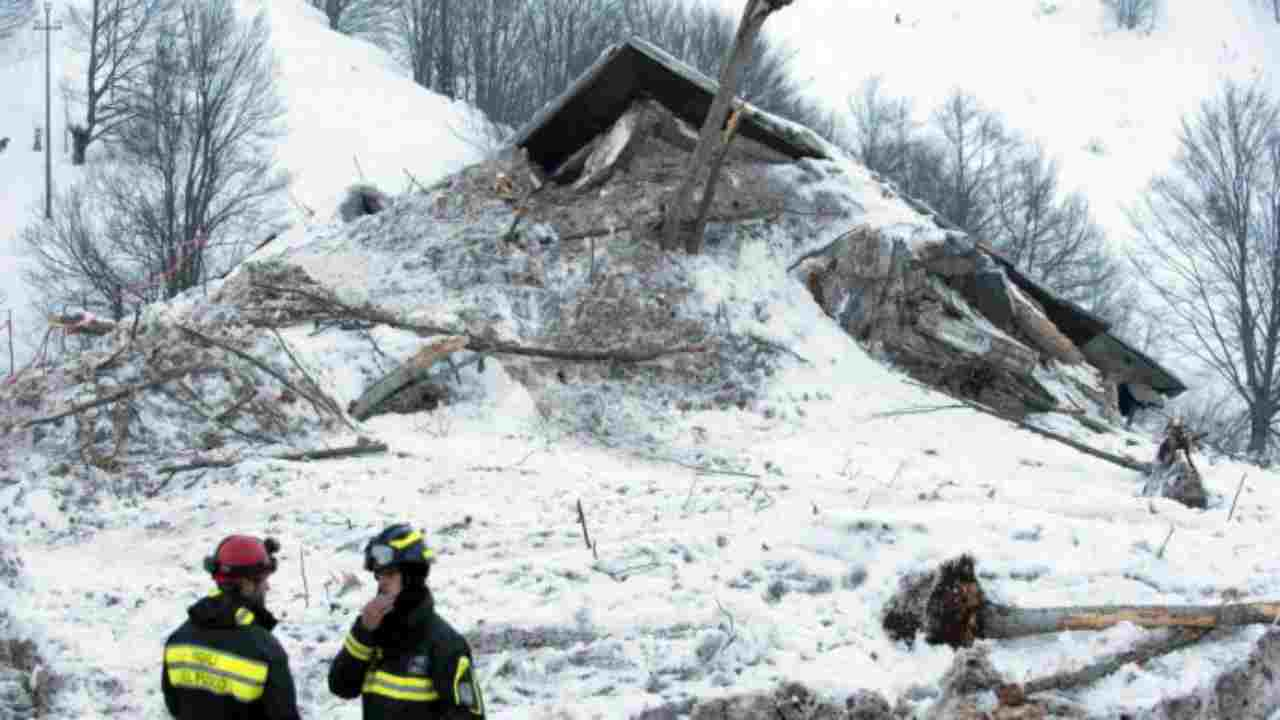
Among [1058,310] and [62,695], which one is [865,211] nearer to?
[1058,310]

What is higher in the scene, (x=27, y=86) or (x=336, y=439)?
(x=27, y=86)

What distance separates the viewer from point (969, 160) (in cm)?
3975

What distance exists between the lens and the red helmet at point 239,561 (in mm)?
4023

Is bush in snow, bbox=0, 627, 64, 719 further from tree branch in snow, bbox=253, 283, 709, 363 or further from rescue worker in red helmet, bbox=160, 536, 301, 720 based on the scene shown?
tree branch in snow, bbox=253, 283, 709, 363

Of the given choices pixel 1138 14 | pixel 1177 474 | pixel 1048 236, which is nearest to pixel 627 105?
pixel 1177 474

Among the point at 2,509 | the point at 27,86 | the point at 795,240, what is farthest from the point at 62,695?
the point at 27,86

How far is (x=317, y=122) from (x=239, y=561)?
37.4 m

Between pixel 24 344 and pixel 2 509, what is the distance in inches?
878

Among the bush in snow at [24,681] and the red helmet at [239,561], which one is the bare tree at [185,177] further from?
the red helmet at [239,561]

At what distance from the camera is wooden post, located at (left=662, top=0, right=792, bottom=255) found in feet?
40.8

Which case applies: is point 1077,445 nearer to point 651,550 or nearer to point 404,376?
point 651,550

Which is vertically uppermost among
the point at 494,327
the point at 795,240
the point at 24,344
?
the point at 795,240

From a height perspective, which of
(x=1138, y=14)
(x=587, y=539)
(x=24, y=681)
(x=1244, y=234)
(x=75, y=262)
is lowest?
(x=24, y=681)

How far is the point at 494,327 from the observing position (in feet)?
39.7
